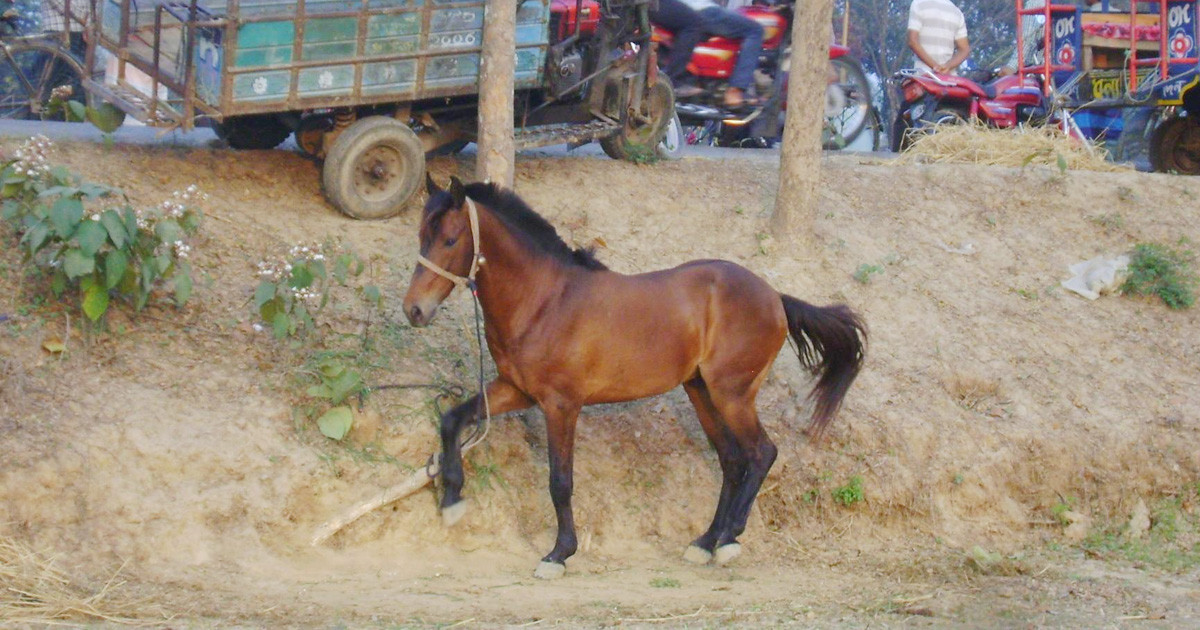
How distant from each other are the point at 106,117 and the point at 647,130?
447 cm

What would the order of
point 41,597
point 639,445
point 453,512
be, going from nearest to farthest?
1. point 41,597
2. point 453,512
3. point 639,445

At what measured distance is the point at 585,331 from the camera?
6656 millimetres

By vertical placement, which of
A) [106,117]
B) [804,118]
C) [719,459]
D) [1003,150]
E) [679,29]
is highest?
[679,29]

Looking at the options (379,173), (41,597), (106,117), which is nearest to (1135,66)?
(379,173)

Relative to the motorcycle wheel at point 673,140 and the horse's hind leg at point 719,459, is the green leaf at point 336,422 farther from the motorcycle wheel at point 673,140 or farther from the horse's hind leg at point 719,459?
the motorcycle wheel at point 673,140

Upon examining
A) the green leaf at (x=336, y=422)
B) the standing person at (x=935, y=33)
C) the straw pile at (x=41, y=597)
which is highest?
the standing person at (x=935, y=33)

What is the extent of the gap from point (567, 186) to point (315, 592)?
15.6 feet

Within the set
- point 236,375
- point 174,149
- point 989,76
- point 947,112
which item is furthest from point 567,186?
point 989,76

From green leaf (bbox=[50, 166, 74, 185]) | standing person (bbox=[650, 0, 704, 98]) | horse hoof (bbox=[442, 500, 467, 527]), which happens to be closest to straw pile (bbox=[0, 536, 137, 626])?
horse hoof (bbox=[442, 500, 467, 527])

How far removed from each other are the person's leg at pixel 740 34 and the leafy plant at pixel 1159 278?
3676mm

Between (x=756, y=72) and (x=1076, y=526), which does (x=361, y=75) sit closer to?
(x=756, y=72)

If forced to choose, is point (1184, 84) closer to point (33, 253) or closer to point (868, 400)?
Result: point (868, 400)

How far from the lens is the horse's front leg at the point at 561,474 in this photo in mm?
6605

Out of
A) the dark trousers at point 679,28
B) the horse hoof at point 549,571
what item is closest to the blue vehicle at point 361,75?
the dark trousers at point 679,28
